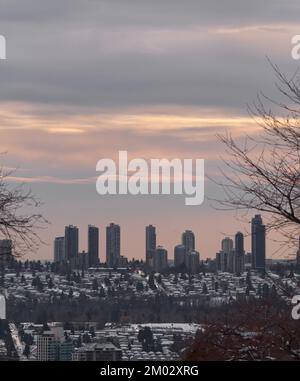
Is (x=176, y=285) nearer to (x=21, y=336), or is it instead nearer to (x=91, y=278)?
(x=91, y=278)

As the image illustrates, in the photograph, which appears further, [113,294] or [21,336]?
[113,294]

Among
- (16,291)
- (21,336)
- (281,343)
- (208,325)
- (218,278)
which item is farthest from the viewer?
(16,291)

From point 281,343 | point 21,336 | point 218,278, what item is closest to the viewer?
point 281,343

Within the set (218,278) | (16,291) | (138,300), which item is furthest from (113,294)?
(218,278)

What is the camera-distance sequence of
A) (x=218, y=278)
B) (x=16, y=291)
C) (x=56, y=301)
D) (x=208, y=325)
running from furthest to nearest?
(x=56, y=301), (x=16, y=291), (x=218, y=278), (x=208, y=325)

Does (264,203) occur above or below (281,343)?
above

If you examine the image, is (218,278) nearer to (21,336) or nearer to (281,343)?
(21,336)
